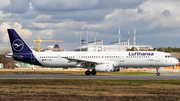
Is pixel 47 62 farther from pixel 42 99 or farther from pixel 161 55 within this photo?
pixel 42 99

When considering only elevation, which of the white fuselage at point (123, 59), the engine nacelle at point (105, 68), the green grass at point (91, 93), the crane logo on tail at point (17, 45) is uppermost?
the crane logo on tail at point (17, 45)

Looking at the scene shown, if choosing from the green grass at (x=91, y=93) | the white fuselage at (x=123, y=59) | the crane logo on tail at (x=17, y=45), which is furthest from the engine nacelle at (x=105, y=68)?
the green grass at (x=91, y=93)

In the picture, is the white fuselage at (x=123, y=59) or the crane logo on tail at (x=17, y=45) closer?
the white fuselage at (x=123, y=59)

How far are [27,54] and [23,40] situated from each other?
9.52 ft

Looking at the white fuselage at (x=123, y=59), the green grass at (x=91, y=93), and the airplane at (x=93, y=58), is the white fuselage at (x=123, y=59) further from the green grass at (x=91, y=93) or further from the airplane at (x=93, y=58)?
the green grass at (x=91, y=93)

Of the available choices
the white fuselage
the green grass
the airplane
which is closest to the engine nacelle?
the airplane

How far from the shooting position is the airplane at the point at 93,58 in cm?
4572

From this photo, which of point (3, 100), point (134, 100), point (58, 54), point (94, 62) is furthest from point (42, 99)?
point (58, 54)

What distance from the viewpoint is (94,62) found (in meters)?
45.2

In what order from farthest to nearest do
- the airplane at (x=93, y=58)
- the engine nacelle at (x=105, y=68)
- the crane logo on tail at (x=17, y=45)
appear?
1. the crane logo on tail at (x=17, y=45)
2. the airplane at (x=93, y=58)
3. the engine nacelle at (x=105, y=68)

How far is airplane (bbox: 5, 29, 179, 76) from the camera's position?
45719 mm

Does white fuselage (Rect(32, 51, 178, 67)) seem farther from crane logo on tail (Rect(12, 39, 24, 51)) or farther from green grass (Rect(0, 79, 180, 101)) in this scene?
green grass (Rect(0, 79, 180, 101))

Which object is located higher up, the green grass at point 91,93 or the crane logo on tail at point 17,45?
the crane logo on tail at point 17,45

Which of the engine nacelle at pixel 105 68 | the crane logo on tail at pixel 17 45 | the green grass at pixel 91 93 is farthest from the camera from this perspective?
the crane logo on tail at pixel 17 45
